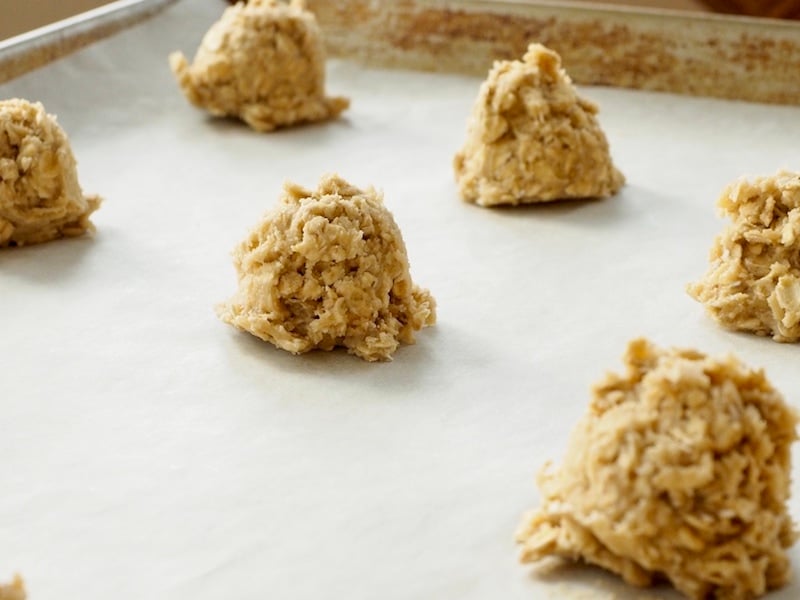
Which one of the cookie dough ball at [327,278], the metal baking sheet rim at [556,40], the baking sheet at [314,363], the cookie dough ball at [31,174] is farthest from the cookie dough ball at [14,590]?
the metal baking sheet rim at [556,40]

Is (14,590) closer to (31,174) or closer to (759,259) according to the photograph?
(31,174)

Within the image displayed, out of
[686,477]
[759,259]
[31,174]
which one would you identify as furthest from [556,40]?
[686,477]

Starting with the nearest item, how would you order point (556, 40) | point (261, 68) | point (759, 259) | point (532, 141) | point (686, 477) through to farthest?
point (686, 477), point (759, 259), point (532, 141), point (261, 68), point (556, 40)

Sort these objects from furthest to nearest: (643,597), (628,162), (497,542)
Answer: (628,162), (497,542), (643,597)

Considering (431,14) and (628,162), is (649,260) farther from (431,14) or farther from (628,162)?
(431,14)

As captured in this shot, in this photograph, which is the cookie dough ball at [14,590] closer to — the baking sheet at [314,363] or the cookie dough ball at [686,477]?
the baking sheet at [314,363]

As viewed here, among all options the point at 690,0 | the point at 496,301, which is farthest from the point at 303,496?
the point at 690,0
